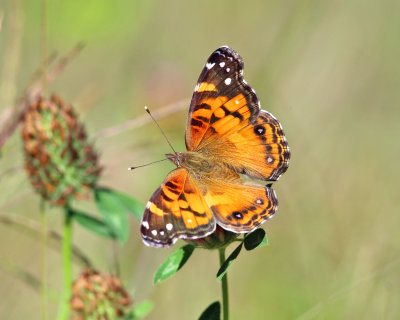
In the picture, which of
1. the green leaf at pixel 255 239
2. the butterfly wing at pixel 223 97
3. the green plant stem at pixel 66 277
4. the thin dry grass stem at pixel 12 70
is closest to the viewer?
the green leaf at pixel 255 239

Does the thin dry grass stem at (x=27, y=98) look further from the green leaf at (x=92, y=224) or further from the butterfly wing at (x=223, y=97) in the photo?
the butterfly wing at (x=223, y=97)

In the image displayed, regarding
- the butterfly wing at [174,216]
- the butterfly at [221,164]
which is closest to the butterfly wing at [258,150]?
the butterfly at [221,164]

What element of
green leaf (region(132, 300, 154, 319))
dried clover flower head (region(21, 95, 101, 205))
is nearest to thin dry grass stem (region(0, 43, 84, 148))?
dried clover flower head (region(21, 95, 101, 205))

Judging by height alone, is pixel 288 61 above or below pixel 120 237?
below

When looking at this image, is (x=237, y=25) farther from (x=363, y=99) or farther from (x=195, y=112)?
(x=195, y=112)

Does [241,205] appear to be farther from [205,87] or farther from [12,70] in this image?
[12,70]

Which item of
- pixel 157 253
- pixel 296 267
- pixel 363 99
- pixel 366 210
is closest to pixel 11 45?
pixel 157 253

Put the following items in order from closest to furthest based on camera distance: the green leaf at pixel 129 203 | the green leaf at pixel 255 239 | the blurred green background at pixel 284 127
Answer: the green leaf at pixel 255 239 → the green leaf at pixel 129 203 → the blurred green background at pixel 284 127

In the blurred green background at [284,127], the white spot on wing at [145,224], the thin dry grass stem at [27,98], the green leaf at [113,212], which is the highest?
the thin dry grass stem at [27,98]
